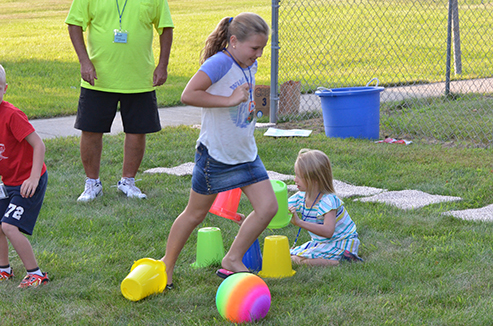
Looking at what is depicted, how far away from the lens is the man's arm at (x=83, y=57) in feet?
15.0

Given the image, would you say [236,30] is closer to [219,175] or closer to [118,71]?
[219,175]

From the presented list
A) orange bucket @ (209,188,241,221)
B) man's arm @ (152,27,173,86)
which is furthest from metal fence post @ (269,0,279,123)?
orange bucket @ (209,188,241,221)

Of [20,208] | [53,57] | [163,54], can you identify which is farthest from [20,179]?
[53,57]

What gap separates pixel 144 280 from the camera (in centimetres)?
288

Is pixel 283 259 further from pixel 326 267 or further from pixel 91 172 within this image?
pixel 91 172

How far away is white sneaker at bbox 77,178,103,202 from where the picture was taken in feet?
15.4

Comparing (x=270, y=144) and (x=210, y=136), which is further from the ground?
(x=210, y=136)

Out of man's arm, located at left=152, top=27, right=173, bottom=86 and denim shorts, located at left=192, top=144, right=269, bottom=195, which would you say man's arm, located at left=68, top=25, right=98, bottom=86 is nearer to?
man's arm, located at left=152, top=27, right=173, bottom=86

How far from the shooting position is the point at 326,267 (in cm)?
338

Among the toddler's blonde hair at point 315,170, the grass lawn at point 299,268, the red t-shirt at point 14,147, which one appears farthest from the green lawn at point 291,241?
the red t-shirt at point 14,147

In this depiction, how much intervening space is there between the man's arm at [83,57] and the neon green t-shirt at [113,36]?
6cm

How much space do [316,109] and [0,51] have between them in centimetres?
1069

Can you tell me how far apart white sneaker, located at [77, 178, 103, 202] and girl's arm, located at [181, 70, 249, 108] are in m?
2.14

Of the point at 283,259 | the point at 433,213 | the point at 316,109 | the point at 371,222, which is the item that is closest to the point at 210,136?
the point at 283,259
